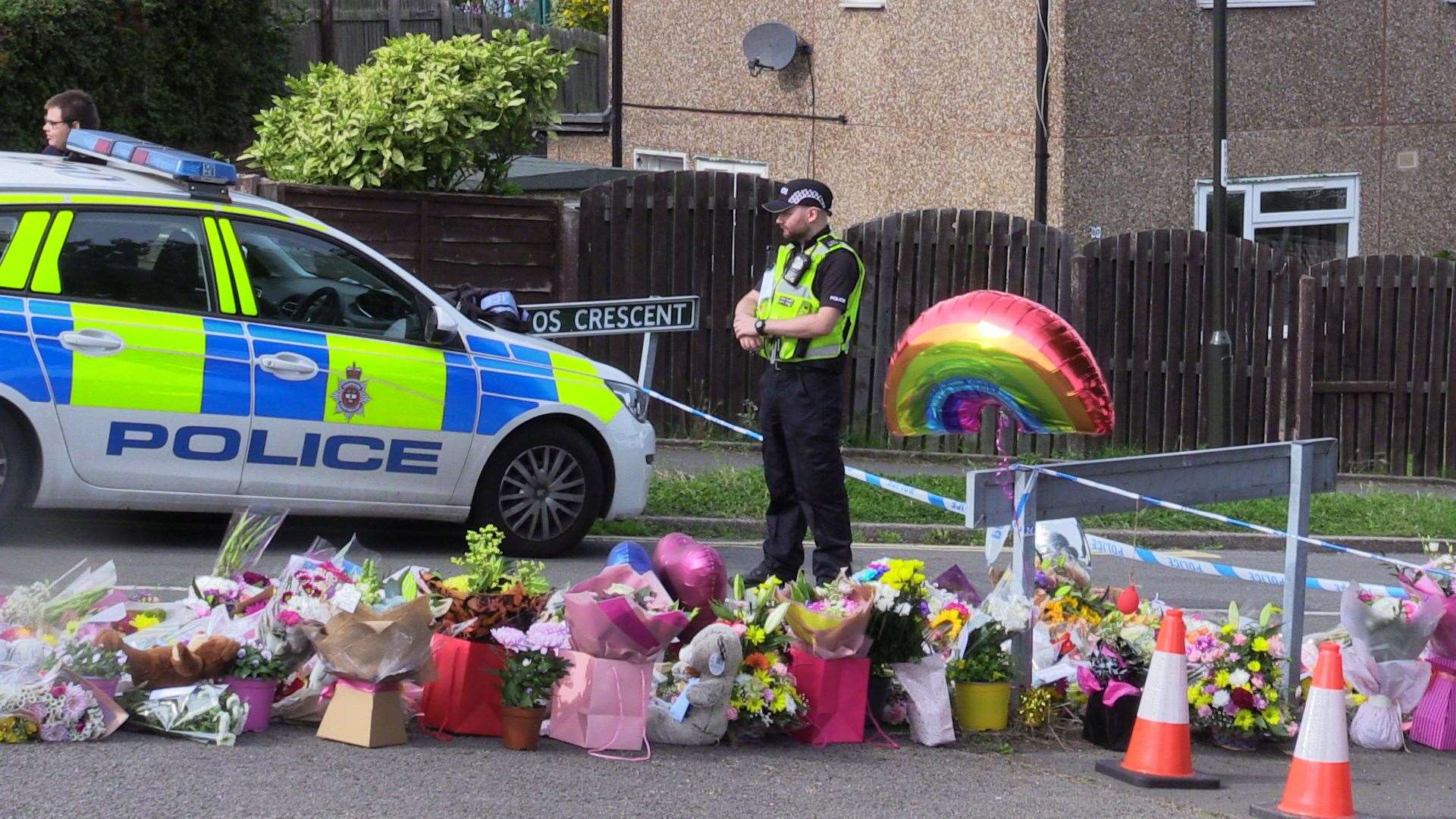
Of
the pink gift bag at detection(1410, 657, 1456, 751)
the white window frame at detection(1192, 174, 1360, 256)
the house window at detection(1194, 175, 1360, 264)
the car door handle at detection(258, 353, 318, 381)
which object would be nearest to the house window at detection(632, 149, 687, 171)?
the white window frame at detection(1192, 174, 1360, 256)

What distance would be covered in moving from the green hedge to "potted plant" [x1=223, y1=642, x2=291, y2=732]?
14.5 meters

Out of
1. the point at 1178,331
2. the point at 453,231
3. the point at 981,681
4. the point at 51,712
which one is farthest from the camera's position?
the point at 1178,331

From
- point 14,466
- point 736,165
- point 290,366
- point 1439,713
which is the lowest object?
point 1439,713

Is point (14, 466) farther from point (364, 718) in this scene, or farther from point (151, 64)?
point (151, 64)

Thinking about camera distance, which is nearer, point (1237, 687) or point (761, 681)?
point (761, 681)

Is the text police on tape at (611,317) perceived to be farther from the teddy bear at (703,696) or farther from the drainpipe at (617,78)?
the drainpipe at (617,78)

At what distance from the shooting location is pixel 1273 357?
1553 centimetres

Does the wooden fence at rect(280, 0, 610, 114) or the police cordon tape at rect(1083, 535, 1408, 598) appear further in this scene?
the wooden fence at rect(280, 0, 610, 114)

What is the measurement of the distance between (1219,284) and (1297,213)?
2.73 metres

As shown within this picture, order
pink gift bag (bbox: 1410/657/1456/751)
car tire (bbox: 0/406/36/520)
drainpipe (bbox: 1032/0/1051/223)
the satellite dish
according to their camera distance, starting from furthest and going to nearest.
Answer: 1. the satellite dish
2. drainpipe (bbox: 1032/0/1051/223)
3. car tire (bbox: 0/406/36/520)
4. pink gift bag (bbox: 1410/657/1456/751)

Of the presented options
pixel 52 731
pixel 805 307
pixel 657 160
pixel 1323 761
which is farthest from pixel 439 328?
pixel 657 160

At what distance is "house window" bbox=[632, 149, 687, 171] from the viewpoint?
2069 centimetres

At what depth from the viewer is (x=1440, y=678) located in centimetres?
660

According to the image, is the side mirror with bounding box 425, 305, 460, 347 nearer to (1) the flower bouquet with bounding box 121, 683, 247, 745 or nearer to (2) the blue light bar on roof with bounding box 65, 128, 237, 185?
(2) the blue light bar on roof with bounding box 65, 128, 237, 185
